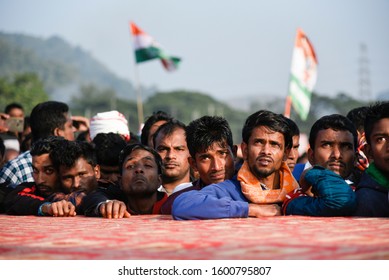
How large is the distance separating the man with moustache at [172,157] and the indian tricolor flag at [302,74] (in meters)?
5.95

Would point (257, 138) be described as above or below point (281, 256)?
above

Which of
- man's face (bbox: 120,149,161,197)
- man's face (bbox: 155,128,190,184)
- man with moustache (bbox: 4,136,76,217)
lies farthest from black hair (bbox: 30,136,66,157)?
man's face (bbox: 155,128,190,184)

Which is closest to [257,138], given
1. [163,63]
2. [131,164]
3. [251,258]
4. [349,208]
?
[349,208]

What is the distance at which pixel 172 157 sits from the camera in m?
5.79

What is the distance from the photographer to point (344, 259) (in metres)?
2.66

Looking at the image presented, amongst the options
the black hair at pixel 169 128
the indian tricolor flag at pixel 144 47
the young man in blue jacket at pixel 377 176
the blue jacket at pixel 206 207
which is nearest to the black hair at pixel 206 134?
the blue jacket at pixel 206 207

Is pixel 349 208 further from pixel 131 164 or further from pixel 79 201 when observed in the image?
pixel 79 201

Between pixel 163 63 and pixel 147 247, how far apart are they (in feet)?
40.8

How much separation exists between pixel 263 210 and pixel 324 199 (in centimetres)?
38

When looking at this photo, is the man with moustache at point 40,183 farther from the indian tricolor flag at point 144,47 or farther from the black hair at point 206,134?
the indian tricolor flag at point 144,47

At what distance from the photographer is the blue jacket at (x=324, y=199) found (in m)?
4.17

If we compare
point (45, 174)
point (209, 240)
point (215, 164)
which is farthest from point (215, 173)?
point (209, 240)

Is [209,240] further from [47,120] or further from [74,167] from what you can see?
[47,120]

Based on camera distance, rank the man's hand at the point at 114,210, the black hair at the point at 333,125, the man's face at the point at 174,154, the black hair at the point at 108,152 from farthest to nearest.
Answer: the black hair at the point at 108,152
the man's face at the point at 174,154
the black hair at the point at 333,125
the man's hand at the point at 114,210
